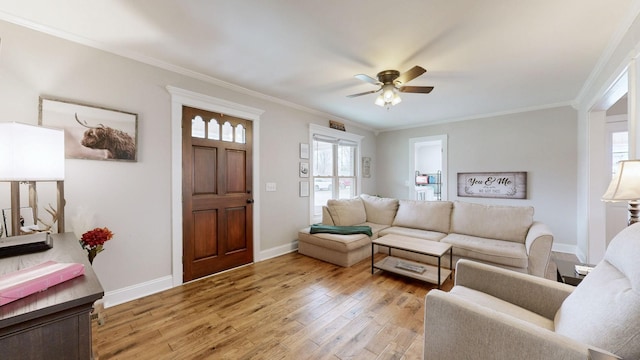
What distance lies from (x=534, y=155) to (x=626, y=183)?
323 centimetres

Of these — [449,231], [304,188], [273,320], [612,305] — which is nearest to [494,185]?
[449,231]

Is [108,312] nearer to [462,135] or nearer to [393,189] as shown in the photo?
[393,189]

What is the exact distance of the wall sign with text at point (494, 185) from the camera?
4.30 m

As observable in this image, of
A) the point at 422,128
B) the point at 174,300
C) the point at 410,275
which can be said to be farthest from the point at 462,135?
the point at 174,300

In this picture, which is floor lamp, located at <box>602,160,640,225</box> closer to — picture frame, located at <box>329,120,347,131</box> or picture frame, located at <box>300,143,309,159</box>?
picture frame, located at <box>300,143,309,159</box>

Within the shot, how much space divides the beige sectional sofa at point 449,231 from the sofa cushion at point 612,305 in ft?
5.81

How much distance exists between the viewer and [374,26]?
78.0 inches

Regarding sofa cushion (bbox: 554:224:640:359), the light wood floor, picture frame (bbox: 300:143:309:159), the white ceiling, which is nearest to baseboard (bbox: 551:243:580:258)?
the white ceiling

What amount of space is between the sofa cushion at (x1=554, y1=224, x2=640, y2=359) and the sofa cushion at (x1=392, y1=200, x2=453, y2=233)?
263 cm

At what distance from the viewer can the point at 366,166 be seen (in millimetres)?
5746

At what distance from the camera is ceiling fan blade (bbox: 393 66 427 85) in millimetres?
2227

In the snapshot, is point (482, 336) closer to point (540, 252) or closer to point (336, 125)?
point (540, 252)

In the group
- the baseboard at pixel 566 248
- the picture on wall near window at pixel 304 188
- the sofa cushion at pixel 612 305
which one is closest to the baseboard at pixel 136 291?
the picture on wall near window at pixel 304 188

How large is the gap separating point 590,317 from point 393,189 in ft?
16.2
